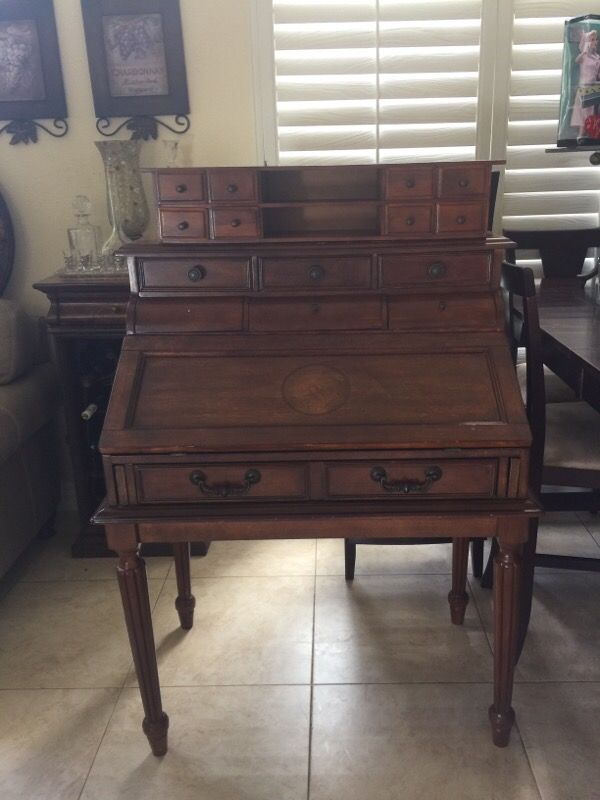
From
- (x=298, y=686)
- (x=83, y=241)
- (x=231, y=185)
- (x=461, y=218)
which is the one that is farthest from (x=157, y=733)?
(x=83, y=241)

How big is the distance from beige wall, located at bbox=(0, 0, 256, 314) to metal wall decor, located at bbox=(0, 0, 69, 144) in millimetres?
29

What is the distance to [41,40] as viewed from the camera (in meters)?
A: 2.21

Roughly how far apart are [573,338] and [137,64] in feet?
5.46

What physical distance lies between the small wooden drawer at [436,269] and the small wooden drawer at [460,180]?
0.47 feet

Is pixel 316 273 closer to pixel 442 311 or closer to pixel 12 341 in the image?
pixel 442 311

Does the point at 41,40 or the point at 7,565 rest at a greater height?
the point at 41,40

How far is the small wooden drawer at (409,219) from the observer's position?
1.53 metres

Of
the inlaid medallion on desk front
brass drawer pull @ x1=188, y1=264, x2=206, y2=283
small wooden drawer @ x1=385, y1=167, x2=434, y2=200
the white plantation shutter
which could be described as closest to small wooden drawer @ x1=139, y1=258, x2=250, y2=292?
brass drawer pull @ x1=188, y1=264, x2=206, y2=283

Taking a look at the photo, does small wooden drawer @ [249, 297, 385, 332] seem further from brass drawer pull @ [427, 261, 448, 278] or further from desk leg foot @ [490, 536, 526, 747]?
desk leg foot @ [490, 536, 526, 747]

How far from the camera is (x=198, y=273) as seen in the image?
1527 millimetres

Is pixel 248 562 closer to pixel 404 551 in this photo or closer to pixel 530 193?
pixel 404 551

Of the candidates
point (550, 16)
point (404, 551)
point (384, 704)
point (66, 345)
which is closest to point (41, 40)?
point (66, 345)

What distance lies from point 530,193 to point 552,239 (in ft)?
0.60

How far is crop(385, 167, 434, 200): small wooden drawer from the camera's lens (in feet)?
4.99
